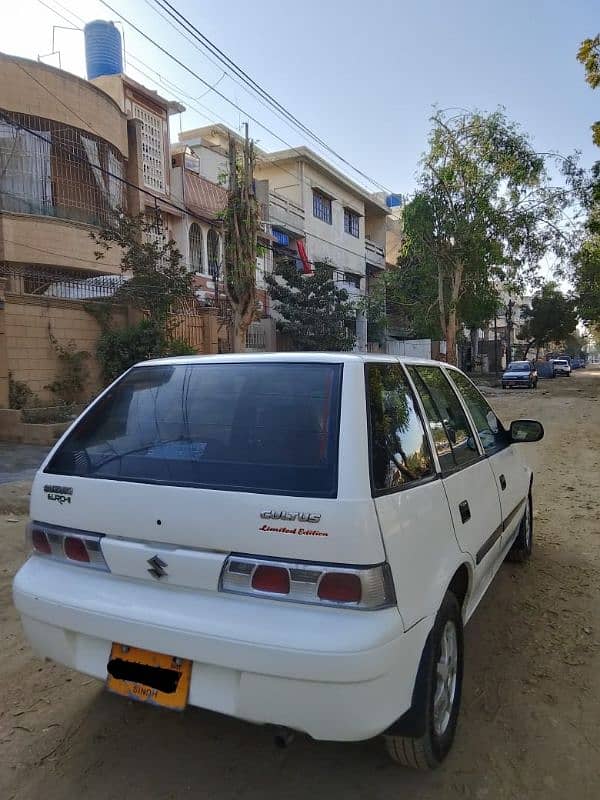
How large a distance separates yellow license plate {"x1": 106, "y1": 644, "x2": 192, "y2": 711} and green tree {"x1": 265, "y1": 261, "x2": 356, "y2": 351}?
785 inches

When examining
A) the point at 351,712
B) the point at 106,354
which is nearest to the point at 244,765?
the point at 351,712

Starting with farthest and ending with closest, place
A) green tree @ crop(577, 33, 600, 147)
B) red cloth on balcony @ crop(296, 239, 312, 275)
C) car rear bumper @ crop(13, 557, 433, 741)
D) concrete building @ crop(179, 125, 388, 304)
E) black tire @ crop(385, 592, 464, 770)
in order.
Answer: red cloth on balcony @ crop(296, 239, 312, 275)
concrete building @ crop(179, 125, 388, 304)
green tree @ crop(577, 33, 600, 147)
black tire @ crop(385, 592, 464, 770)
car rear bumper @ crop(13, 557, 433, 741)

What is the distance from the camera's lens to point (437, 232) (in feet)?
71.0

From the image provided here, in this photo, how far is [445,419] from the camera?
2.96 meters

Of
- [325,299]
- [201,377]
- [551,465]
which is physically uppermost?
[325,299]

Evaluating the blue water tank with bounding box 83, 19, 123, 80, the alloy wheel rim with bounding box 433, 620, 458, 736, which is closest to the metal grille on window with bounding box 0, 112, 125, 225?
the blue water tank with bounding box 83, 19, 123, 80

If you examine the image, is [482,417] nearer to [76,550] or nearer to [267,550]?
[267,550]

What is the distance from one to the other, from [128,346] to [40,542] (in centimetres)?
1032

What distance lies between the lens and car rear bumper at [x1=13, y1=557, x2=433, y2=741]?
1820 mm

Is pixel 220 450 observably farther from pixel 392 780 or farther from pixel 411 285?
pixel 411 285

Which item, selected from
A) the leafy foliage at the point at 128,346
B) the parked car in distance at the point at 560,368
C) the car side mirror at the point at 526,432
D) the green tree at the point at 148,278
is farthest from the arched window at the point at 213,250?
the parked car in distance at the point at 560,368

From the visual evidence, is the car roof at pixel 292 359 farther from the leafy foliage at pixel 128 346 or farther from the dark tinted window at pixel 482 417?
the leafy foliage at pixel 128 346

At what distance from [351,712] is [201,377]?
147cm

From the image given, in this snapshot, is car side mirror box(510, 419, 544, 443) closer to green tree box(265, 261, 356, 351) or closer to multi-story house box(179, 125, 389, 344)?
multi-story house box(179, 125, 389, 344)
